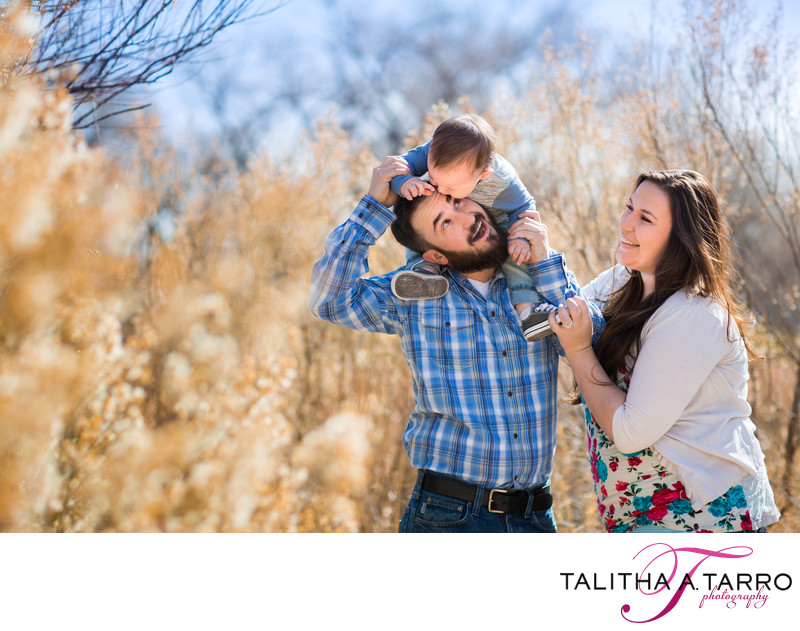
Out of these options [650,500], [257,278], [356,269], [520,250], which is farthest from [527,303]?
[257,278]

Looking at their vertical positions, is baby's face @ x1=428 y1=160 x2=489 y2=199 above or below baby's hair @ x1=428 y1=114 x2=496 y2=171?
below

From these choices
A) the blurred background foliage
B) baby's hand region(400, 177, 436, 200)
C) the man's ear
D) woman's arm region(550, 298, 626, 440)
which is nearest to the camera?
woman's arm region(550, 298, 626, 440)

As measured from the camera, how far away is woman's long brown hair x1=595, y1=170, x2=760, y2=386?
1.81m

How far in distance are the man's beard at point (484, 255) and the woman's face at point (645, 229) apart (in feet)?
1.08

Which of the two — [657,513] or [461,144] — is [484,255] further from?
[657,513]

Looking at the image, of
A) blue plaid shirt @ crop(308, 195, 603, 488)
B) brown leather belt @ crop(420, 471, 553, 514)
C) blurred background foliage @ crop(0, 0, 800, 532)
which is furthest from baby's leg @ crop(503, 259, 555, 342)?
blurred background foliage @ crop(0, 0, 800, 532)

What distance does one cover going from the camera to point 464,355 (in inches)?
75.4

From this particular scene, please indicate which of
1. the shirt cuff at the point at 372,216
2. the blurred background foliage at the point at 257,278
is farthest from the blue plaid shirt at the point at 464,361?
the blurred background foliage at the point at 257,278

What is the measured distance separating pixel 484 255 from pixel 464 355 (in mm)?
300

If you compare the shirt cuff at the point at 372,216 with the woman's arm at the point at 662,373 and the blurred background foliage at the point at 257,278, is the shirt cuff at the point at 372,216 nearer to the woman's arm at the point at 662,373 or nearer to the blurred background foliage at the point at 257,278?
the woman's arm at the point at 662,373

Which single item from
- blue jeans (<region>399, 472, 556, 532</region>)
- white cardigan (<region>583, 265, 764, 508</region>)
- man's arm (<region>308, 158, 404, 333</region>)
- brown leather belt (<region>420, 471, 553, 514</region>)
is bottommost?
blue jeans (<region>399, 472, 556, 532</region>)

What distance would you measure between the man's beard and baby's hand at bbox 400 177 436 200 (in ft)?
0.57

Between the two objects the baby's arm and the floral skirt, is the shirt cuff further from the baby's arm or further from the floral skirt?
the floral skirt
